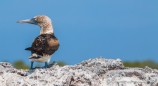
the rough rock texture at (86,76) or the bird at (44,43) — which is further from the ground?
the bird at (44,43)

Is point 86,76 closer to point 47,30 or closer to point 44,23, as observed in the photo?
point 47,30

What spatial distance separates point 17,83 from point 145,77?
7.18 ft

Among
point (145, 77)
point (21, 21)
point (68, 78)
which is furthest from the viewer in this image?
point (21, 21)

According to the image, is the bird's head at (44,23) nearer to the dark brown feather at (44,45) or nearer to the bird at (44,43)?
the bird at (44,43)

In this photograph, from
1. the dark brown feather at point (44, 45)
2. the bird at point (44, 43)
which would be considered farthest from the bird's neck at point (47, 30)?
the dark brown feather at point (44, 45)

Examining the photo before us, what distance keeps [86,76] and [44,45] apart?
1.58 meters

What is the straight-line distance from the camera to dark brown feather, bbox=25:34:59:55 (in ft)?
26.9

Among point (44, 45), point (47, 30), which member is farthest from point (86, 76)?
point (47, 30)

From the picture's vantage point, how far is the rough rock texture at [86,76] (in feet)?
22.7

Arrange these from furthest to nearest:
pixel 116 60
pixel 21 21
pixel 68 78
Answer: pixel 21 21 < pixel 116 60 < pixel 68 78

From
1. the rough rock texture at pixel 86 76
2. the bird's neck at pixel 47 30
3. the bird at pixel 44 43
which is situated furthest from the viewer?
the bird's neck at pixel 47 30

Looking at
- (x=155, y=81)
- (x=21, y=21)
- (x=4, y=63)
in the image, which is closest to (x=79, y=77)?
(x=155, y=81)

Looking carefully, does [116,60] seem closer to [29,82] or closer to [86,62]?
[86,62]

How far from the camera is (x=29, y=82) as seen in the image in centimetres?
692
